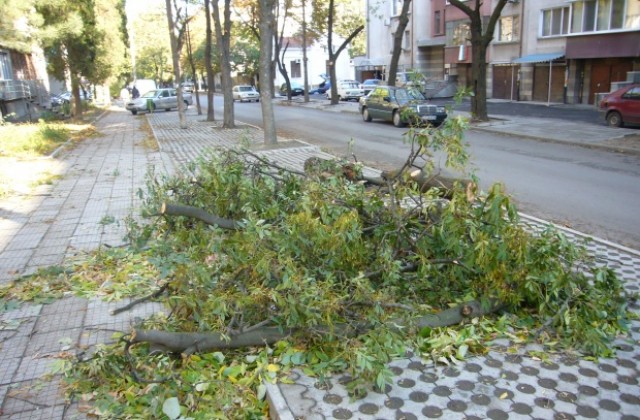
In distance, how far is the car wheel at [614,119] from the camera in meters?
18.7

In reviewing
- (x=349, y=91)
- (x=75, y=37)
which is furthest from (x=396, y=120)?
(x=349, y=91)

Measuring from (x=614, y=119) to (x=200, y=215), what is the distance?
1786 centimetres

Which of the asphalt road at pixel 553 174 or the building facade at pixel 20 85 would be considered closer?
the asphalt road at pixel 553 174

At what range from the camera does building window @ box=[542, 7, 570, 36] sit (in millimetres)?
31672

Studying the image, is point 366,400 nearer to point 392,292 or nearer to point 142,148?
point 392,292

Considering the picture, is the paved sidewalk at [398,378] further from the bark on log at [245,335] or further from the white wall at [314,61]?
the white wall at [314,61]

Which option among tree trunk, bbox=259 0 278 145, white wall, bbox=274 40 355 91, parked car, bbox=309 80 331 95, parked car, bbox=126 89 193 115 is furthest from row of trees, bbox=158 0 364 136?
white wall, bbox=274 40 355 91

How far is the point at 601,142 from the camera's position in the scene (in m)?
15.6

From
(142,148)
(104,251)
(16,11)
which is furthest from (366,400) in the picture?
(16,11)

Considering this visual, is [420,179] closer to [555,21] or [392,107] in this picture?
[392,107]


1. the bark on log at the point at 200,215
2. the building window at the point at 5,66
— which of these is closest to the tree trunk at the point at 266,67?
the bark on log at the point at 200,215

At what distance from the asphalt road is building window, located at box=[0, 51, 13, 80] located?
17.4m

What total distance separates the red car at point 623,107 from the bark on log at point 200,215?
1688cm

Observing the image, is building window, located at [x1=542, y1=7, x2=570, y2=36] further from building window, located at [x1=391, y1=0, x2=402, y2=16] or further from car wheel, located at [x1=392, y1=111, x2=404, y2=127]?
building window, located at [x1=391, y1=0, x2=402, y2=16]
